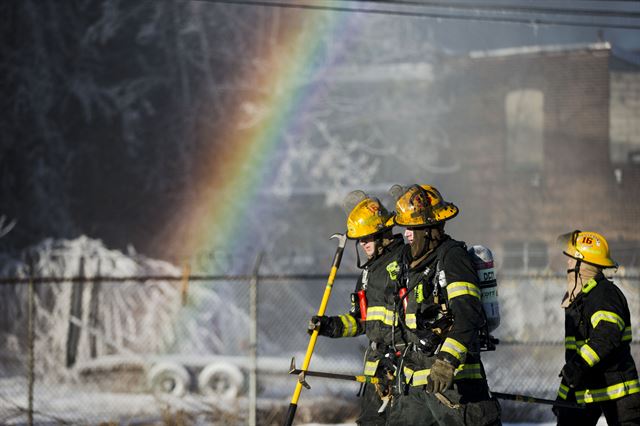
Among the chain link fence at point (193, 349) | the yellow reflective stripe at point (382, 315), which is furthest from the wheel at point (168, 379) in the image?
the yellow reflective stripe at point (382, 315)

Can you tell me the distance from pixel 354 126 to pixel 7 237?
9874 mm

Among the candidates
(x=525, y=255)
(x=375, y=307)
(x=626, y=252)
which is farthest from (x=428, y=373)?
(x=626, y=252)

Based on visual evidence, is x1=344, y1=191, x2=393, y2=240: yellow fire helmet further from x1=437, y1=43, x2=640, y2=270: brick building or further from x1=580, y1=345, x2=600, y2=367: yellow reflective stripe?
x1=437, y1=43, x2=640, y2=270: brick building

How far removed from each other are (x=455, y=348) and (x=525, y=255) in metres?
17.8

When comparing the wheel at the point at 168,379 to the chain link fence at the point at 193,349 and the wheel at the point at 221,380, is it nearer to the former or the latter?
the chain link fence at the point at 193,349

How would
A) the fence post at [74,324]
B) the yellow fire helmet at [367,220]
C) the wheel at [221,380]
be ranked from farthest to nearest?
the fence post at [74,324], the wheel at [221,380], the yellow fire helmet at [367,220]

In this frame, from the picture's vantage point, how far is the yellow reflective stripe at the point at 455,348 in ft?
12.3

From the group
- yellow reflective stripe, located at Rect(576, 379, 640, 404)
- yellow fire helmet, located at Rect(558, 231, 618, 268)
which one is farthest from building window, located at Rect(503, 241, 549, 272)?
yellow reflective stripe, located at Rect(576, 379, 640, 404)

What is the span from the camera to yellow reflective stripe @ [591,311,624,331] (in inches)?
187

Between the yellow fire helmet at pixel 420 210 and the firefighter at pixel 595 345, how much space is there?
122 cm

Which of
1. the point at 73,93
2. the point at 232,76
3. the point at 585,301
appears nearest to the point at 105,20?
the point at 73,93

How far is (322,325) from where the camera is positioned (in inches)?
191

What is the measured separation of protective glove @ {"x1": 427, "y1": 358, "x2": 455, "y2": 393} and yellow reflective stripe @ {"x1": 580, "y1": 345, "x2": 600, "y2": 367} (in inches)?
52.2

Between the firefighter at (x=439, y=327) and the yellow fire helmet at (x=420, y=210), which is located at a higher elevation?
the yellow fire helmet at (x=420, y=210)
